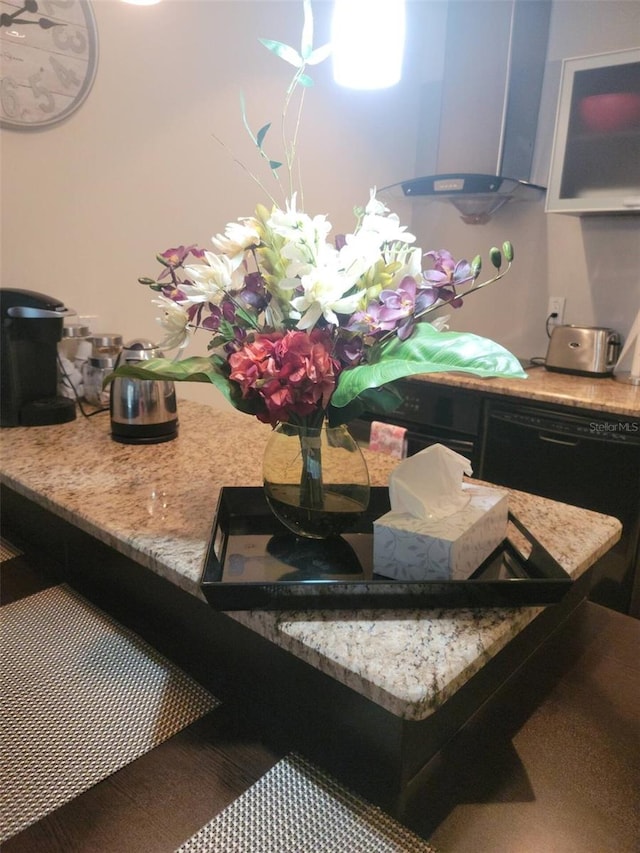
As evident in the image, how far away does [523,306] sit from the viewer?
2967mm

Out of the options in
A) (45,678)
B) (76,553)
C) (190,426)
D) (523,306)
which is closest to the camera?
(45,678)

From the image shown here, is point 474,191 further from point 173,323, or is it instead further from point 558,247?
point 173,323

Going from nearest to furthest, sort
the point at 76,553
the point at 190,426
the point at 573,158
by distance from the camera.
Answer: the point at 76,553 → the point at 190,426 → the point at 573,158

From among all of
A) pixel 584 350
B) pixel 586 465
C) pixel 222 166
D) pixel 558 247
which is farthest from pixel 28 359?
pixel 558 247

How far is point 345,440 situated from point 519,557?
29 cm

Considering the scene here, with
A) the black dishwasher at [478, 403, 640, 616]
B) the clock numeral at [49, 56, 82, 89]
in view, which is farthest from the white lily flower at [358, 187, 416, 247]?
the clock numeral at [49, 56, 82, 89]

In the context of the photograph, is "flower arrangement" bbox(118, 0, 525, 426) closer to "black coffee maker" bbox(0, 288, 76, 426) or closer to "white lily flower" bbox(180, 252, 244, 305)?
"white lily flower" bbox(180, 252, 244, 305)

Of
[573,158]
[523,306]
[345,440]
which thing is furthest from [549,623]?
[523,306]

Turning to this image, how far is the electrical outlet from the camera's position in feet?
9.26

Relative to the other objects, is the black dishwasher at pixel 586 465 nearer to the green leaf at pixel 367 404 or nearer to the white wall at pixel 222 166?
the white wall at pixel 222 166

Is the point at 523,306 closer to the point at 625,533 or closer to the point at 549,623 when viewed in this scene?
the point at 625,533

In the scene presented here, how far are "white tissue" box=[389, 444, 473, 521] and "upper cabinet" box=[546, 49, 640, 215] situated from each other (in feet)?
6.27

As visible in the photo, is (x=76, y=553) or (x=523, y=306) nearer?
(x=76, y=553)

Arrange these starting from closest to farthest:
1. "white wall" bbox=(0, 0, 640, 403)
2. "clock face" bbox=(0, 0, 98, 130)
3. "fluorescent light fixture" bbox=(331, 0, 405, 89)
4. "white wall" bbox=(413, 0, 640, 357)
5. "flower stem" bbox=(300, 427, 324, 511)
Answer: "flower stem" bbox=(300, 427, 324, 511) < "fluorescent light fixture" bbox=(331, 0, 405, 89) < "clock face" bbox=(0, 0, 98, 130) < "white wall" bbox=(0, 0, 640, 403) < "white wall" bbox=(413, 0, 640, 357)
